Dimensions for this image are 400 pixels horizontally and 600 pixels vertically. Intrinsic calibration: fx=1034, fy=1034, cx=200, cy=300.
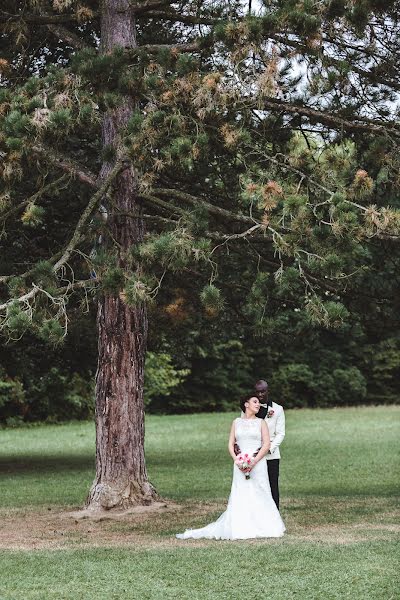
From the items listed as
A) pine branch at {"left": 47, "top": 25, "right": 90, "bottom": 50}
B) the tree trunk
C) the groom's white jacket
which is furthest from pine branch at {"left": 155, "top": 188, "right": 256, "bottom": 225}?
pine branch at {"left": 47, "top": 25, "right": 90, "bottom": 50}

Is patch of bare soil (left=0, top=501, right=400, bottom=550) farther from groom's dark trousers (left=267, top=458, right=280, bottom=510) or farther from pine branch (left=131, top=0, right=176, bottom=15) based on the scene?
A: pine branch (left=131, top=0, right=176, bottom=15)

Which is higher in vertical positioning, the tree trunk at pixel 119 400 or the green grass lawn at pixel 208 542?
the tree trunk at pixel 119 400

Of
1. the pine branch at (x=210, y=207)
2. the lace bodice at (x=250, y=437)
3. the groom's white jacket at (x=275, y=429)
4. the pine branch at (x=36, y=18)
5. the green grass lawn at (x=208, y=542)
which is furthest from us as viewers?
the pine branch at (x=36, y=18)

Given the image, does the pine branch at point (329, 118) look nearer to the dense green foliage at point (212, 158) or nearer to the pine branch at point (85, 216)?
the dense green foliage at point (212, 158)

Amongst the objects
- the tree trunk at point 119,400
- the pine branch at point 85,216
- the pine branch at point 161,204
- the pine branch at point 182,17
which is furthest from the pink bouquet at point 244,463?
the pine branch at point 182,17

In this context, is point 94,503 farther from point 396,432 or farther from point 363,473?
point 396,432

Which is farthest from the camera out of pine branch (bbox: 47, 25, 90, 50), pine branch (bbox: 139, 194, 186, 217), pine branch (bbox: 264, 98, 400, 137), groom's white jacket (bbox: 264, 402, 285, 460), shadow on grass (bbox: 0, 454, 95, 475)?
shadow on grass (bbox: 0, 454, 95, 475)

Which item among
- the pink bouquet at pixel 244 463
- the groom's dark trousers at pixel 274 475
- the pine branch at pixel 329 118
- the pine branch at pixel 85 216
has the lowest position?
the groom's dark trousers at pixel 274 475

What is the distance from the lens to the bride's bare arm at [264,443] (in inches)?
431

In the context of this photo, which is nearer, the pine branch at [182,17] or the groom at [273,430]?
the groom at [273,430]

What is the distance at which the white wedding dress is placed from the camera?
10.8m

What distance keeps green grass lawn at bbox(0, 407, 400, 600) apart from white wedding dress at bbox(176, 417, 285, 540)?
0.83 ft

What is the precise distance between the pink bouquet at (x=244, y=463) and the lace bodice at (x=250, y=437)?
0.41ft

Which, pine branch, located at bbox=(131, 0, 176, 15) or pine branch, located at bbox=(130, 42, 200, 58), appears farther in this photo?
pine branch, located at bbox=(131, 0, 176, 15)
